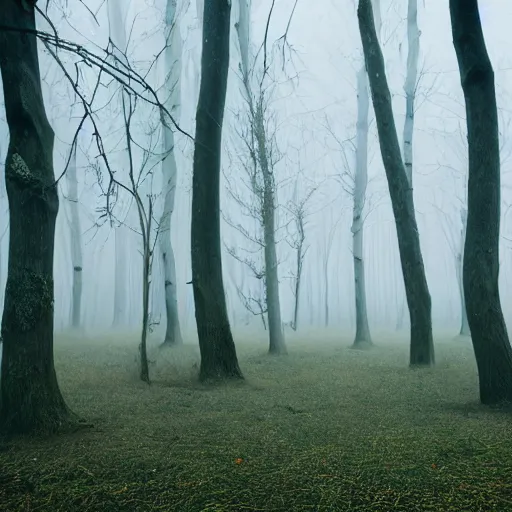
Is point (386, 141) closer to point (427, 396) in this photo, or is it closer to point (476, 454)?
point (427, 396)

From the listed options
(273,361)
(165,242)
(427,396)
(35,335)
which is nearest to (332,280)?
(165,242)

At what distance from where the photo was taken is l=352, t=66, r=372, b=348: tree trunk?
40.0 ft

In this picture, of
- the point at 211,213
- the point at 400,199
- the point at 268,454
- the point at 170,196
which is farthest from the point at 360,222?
the point at 268,454

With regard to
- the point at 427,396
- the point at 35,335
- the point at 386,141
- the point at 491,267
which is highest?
the point at 386,141

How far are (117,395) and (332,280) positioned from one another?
29.0m

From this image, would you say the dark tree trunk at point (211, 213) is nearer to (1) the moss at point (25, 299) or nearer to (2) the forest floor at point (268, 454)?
(2) the forest floor at point (268, 454)

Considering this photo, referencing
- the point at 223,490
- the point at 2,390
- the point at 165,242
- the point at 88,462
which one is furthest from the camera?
the point at 165,242

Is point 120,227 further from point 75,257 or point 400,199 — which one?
point 400,199

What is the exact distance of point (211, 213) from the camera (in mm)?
6176

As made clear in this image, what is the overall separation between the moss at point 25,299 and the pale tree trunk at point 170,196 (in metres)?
6.87

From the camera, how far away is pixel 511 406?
4.06 meters

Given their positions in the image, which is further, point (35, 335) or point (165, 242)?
point (165, 242)

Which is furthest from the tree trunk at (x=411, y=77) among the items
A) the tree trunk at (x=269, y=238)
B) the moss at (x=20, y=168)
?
the moss at (x=20, y=168)

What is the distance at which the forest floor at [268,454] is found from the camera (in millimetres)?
2301
